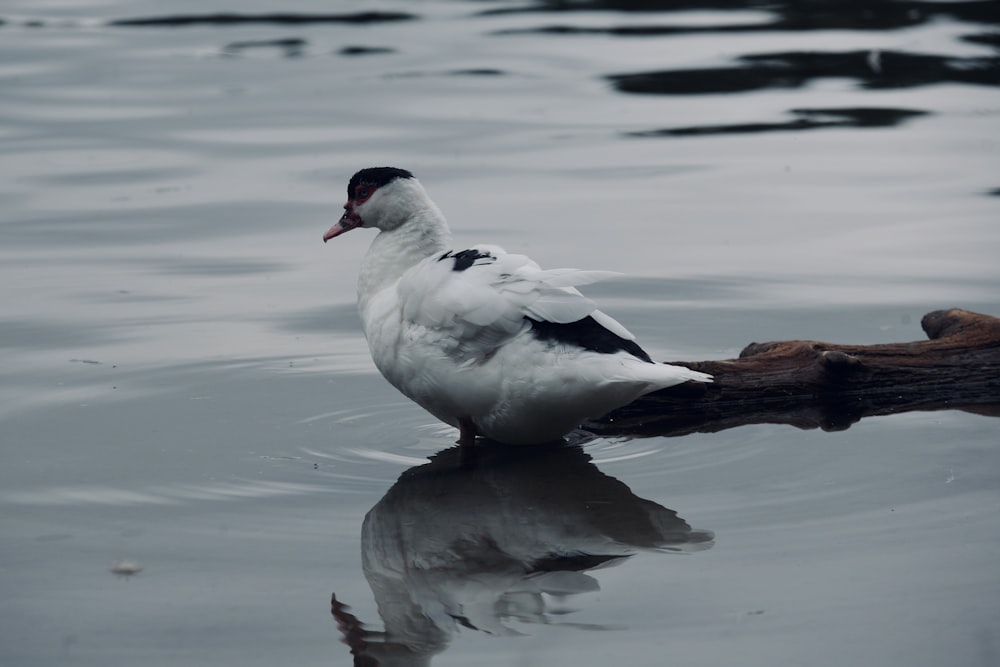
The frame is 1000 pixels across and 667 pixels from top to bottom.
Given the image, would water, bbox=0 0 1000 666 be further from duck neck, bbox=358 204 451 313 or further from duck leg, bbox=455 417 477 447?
duck neck, bbox=358 204 451 313

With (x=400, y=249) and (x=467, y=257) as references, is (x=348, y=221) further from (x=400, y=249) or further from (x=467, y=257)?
(x=467, y=257)

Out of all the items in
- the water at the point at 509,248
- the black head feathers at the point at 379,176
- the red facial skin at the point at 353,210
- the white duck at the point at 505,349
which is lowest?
the water at the point at 509,248

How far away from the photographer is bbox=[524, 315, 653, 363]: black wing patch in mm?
5691

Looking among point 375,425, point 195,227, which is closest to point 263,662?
point 375,425

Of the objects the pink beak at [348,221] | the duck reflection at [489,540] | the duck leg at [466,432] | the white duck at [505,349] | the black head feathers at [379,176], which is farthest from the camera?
the pink beak at [348,221]

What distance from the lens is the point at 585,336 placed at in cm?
573

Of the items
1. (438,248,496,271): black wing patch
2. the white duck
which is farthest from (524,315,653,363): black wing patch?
(438,248,496,271): black wing patch

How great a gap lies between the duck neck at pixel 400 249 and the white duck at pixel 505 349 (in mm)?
213

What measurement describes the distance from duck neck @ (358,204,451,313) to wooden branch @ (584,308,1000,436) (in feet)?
3.41

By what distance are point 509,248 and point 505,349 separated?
3795mm

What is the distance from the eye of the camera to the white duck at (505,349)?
18.5ft

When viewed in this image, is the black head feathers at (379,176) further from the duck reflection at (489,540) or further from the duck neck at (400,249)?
the duck reflection at (489,540)

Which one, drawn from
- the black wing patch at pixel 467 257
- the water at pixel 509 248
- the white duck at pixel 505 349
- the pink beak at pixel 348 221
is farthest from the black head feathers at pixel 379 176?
the water at pixel 509 248

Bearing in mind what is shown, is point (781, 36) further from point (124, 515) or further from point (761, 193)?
point (124, 515)
